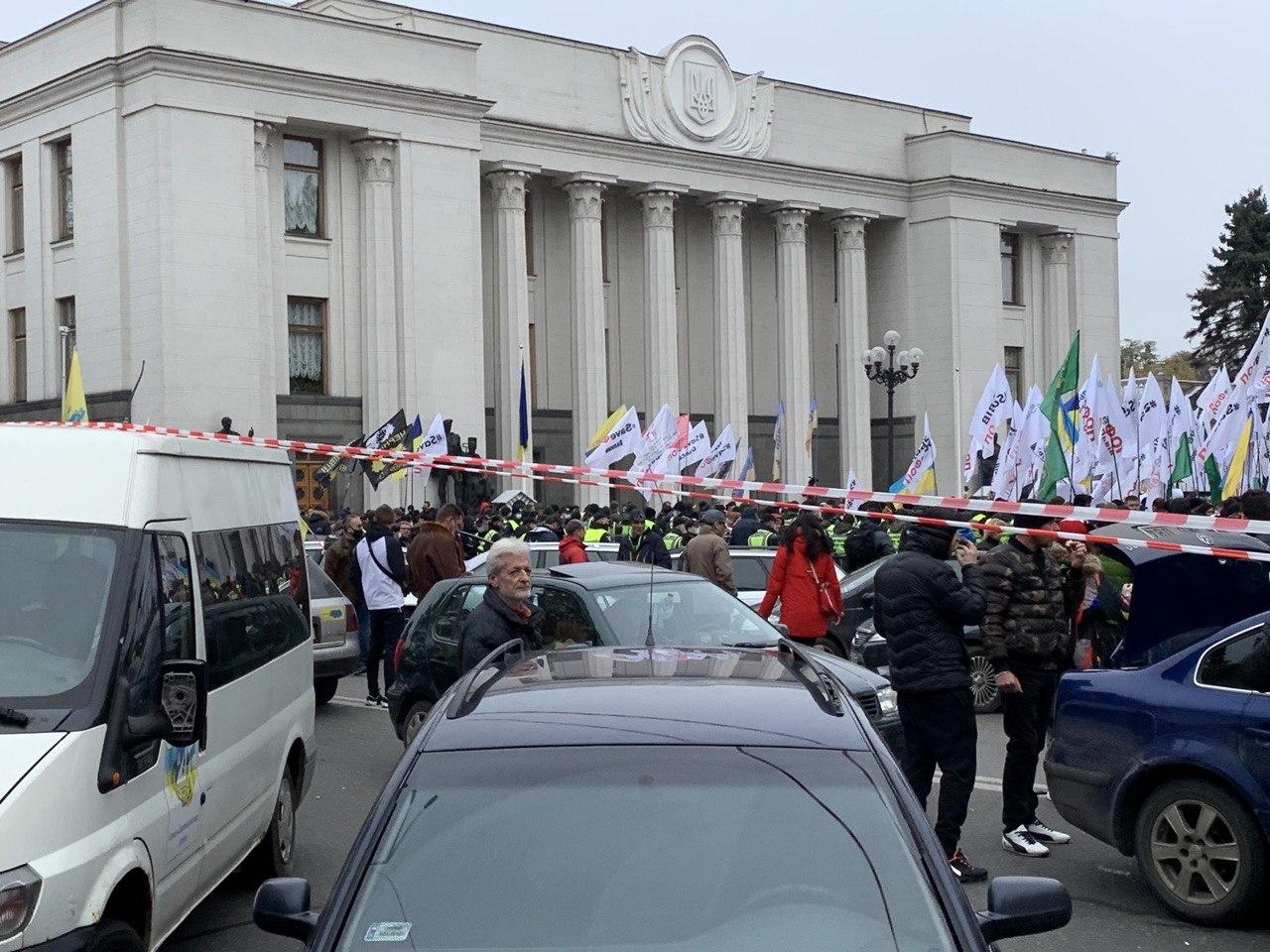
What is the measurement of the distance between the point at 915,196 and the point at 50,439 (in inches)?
1956

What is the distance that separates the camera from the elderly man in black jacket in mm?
7992

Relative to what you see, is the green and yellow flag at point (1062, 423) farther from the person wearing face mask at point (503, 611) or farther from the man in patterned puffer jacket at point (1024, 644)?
the person wearing face mask at point (503, 611)

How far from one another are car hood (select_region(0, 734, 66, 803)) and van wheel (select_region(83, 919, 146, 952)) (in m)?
0.56

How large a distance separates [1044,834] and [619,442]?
885 inches

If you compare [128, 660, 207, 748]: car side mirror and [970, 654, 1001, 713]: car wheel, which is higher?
[128, 660, 207, 748]: car side mirror

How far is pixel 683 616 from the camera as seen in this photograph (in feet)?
35.5

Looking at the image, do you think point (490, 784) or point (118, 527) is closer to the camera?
point (490, 784)

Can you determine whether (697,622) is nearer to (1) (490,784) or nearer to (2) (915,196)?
(1) (490,784)

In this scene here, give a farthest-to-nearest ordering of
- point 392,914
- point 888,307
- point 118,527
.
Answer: point 888,307, point 118,527, point 392,914

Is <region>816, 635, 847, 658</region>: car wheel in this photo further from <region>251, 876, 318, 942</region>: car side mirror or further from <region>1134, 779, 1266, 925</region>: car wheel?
<region>251, 876, 318, 942</region>: car side mirror

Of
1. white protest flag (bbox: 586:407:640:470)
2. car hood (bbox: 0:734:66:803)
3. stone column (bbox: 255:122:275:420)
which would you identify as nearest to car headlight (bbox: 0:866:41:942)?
car hood (bbox: 0:734:66:803)

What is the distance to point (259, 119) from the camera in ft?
127

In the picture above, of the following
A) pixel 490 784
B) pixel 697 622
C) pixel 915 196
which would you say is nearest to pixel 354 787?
Answer: pixel 697 622

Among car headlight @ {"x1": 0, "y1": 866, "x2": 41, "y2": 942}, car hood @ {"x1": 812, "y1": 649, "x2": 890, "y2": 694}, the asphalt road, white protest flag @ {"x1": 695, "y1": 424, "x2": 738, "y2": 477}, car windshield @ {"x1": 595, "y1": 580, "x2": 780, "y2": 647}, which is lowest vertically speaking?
the asphalt road
